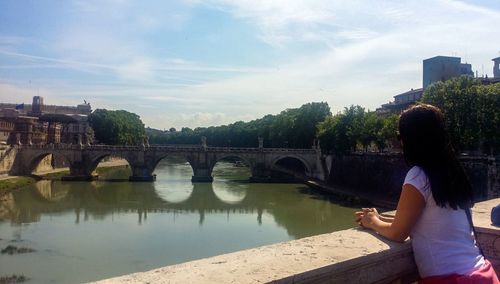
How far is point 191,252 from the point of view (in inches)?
742

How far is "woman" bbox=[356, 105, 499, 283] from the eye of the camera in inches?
90.8

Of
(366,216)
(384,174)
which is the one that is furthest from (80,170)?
(366,216)

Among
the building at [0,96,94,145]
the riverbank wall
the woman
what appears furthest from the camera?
the building at [0,96,94,145]

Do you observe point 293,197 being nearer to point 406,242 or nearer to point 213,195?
point 213,195

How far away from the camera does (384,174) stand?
115 feet

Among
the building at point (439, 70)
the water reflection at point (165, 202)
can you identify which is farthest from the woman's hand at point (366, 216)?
the building at point (439, 70)

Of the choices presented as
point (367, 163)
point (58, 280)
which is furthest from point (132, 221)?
point (367, 163)

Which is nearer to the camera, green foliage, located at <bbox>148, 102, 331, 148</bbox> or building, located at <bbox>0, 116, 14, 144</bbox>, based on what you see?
building, located at <bbox>0, 116, 14, 144</bbox>

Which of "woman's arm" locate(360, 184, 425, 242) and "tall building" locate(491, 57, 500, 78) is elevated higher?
"tall building" locate(491, 57, 500, 78)

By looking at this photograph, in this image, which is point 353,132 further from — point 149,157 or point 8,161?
point 8,161

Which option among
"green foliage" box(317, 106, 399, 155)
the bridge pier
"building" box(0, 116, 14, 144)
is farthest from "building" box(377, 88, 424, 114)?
"building" box(0, 116, 14, 144)

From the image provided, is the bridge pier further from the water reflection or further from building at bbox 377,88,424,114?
building at bbox 377,88,424,114

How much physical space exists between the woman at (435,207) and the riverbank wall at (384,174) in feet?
65.3

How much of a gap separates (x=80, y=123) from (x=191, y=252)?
62512mm
